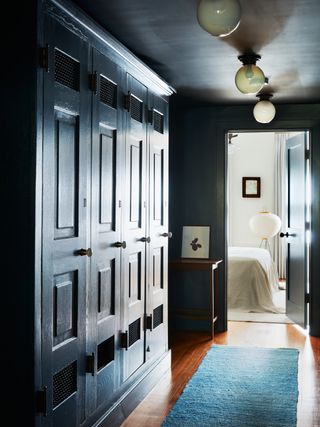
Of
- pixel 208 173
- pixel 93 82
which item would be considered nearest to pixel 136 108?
pixel 93 82

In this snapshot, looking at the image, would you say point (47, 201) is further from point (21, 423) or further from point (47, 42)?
point (21, 423)

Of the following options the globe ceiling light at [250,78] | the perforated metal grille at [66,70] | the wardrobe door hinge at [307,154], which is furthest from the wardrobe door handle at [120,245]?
the wardrobe door hinge at [307,154]

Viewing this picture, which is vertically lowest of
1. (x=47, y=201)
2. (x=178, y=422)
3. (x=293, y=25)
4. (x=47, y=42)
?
(x=178, y=422)

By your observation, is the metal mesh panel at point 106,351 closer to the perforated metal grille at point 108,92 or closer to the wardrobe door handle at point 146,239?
the wardrobe door handle at point 146,239

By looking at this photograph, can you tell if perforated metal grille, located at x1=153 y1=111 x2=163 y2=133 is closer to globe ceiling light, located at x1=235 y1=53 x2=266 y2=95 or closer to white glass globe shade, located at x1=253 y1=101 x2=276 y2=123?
globe ceiling light, located at x1=235 y1=53 x2=266 y2=95

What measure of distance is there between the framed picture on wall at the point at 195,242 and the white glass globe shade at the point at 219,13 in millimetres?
3788

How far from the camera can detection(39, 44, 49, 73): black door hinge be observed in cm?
263

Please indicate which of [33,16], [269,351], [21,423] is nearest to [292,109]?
[269,351]

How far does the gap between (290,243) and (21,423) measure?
16.1ft

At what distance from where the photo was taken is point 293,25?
3609 millimetres

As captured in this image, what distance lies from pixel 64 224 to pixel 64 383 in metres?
0.79

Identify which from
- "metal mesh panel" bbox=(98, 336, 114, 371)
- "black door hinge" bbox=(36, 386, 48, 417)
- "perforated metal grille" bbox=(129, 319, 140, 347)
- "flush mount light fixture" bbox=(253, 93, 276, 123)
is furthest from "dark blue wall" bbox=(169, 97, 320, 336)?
"black door hinge" bbox=(36, 386, 48, 417)

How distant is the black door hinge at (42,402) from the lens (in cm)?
261

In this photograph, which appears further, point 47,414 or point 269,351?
point 269,351
